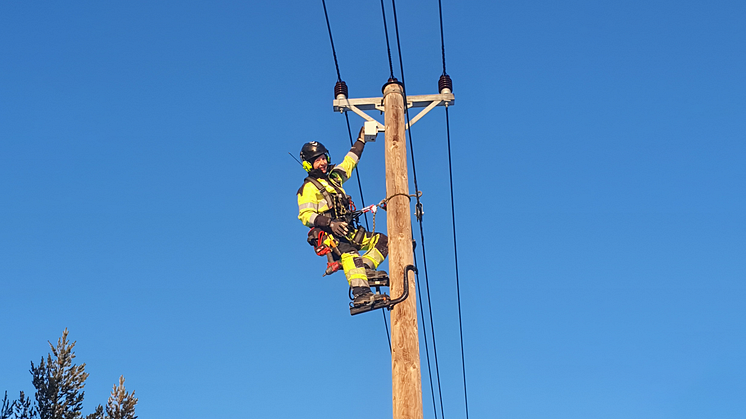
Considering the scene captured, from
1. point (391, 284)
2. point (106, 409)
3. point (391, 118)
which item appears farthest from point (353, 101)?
Result: point (106, 409)

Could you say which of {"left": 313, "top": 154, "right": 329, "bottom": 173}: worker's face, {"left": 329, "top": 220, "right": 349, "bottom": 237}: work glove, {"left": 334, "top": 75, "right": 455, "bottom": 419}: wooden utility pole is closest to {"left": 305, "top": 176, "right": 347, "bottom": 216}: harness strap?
{"left": 313, "top": 154, "right": 329, "bottom": 173}: worker's face

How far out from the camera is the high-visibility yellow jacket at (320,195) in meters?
8.30

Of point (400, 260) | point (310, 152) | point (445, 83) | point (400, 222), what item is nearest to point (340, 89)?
point (310, 152)

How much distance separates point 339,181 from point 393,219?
1.68 meters

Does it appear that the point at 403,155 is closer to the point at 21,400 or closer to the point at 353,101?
the point at 353,101

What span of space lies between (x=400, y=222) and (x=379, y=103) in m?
1.71

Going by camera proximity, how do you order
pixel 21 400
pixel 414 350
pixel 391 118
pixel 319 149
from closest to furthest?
1. pixel 414 350
2. pixel 391 118
3. pixel 319 149
4. pixel 21 400

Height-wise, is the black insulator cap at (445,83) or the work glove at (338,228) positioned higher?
the black insulator cap at (445,83)

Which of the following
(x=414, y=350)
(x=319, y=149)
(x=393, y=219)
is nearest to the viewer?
(x=414, y=350)

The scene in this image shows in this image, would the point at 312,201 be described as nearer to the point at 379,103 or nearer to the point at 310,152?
the point at 310,152

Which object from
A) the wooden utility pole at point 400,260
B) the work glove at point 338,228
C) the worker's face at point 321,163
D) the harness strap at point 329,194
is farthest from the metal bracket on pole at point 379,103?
the work glove at point 338,228

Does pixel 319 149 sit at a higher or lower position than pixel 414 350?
higher

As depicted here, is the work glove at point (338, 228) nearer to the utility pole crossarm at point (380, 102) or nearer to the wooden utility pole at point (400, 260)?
the wooden utility pole at point (400, 260)

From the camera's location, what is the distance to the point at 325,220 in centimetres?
818
